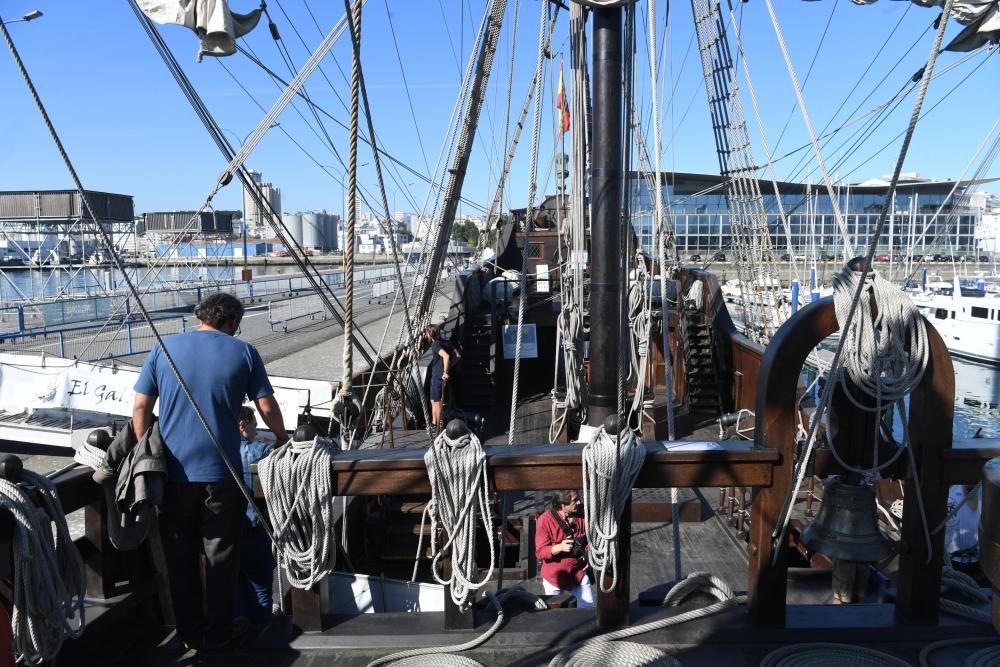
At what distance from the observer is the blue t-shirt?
2557 millimetres

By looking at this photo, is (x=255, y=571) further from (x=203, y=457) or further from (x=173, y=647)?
(x=203, y=457)

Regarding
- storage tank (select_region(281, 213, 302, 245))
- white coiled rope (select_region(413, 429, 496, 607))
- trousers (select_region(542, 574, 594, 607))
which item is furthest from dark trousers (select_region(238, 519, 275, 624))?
storage tank (select_region(281, 213, 302, 245))

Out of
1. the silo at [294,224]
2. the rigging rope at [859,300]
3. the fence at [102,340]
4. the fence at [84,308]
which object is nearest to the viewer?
the rigging rope at [859,300]

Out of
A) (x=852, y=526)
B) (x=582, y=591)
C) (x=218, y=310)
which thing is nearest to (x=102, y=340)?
(x=582, y=591)

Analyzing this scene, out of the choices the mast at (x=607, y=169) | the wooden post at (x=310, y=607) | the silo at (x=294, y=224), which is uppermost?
the silo at (x=294, y=224)

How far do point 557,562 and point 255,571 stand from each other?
1987mm

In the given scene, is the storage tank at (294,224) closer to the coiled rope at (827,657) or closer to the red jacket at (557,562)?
the red jacket at (557,562)

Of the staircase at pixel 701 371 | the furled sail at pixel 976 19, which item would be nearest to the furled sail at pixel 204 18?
the furled sail at pixel 976 19

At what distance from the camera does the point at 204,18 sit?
3.94 metres

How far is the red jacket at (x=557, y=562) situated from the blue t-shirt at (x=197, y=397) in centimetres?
252

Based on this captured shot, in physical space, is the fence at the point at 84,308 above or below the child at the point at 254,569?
above

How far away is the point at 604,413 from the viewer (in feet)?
16.6

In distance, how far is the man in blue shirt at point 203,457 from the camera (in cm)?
256

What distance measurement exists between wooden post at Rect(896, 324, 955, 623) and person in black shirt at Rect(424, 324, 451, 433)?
610cm
